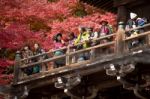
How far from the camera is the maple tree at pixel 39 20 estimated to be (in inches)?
998

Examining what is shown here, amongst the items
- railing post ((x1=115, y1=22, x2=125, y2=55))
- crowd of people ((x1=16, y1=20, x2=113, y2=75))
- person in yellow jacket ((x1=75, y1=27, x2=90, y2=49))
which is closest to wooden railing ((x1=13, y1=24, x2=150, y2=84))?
railing post ((x1=115, y1=22, x2=125, y2=55))

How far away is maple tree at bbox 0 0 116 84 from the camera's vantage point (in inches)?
998

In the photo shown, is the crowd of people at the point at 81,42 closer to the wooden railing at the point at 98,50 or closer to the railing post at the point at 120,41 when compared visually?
Answer: the wooden railing at the point at 98,50

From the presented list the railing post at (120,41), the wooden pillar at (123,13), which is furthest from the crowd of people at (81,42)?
the wooden pillar at (123,13)

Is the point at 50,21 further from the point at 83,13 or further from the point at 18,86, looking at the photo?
the point at 18,86

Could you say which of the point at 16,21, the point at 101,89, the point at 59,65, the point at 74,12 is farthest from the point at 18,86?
the point at 74,12

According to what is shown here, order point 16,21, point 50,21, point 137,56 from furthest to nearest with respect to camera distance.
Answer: point 50,21
point 16,21
point 137,56

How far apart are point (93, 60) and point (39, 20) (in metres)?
12.9

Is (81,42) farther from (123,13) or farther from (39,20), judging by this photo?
(39,20)

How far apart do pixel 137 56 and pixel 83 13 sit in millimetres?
16125

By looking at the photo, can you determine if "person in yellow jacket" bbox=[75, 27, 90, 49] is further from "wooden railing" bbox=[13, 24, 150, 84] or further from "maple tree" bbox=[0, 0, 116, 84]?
"maple tree" bbox=[0, 0, 116, 84]

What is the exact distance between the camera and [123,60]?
15570mm

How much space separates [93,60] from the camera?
54.3 feet

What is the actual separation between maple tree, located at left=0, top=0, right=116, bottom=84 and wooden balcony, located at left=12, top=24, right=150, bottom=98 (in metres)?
5.06
